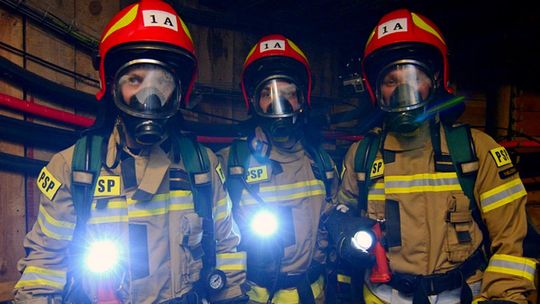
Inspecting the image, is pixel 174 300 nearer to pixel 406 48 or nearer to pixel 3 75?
pixel 3 75

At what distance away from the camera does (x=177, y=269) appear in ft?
6.68

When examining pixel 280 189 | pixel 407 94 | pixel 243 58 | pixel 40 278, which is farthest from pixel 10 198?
pixel 407 94

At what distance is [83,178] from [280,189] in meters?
1.32

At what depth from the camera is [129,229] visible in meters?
1.97

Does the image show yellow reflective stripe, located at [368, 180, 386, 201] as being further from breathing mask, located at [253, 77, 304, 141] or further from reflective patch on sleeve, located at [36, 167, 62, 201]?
reflective patch on sleeve, located at [36, 167, 62, 201]

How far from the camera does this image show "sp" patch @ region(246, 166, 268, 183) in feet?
8.67

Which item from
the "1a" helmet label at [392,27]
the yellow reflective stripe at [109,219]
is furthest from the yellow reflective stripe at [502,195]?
the yellow reflective stripe at [109,219]

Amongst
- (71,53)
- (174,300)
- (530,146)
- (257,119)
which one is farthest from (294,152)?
(530,146)

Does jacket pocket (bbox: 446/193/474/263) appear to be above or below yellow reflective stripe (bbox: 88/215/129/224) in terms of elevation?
below

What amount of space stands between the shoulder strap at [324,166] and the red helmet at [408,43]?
0.82 m

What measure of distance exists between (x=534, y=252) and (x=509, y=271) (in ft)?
0.93

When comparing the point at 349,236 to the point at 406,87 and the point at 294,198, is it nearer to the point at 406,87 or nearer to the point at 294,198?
the point at 294,198

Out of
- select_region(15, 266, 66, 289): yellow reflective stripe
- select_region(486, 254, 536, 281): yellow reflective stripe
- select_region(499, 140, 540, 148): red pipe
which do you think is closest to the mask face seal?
select_region(15, 266, 66, 289): yellow reflective stripe

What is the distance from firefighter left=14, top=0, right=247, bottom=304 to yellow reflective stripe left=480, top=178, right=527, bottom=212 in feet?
5.20
